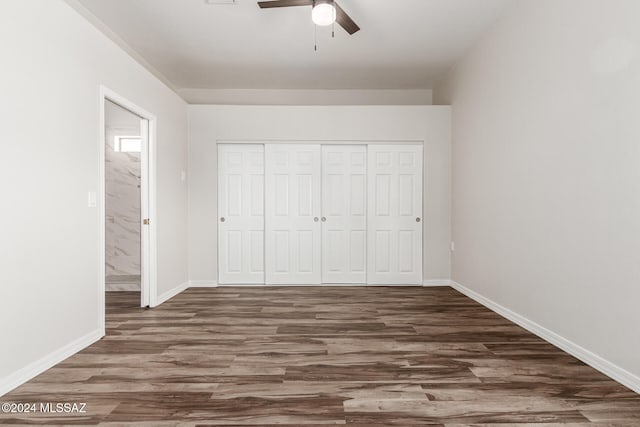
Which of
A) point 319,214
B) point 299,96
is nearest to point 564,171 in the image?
point 319,214

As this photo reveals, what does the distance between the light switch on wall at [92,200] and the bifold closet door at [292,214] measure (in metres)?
2.56

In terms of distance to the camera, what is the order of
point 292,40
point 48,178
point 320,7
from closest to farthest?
point 48,178, point 320,7, point 292,40

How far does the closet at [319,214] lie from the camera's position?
550 cm

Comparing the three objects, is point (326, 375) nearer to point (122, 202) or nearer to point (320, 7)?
point (320, 7)

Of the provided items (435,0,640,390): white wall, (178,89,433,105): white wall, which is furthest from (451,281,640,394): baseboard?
(178,89,433,105): white wall

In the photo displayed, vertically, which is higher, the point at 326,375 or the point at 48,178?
the point at 48,178

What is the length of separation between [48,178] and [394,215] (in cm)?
419

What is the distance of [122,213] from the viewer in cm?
536

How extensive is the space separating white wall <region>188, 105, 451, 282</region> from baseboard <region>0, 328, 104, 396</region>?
2.40 metres

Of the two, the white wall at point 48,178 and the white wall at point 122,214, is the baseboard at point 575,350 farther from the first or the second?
the white wall at point 122,214

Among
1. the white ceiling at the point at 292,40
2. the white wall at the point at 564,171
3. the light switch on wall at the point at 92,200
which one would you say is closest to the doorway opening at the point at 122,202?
the white ceiling at the point at 292,40

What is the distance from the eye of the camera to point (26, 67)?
2.44 meters

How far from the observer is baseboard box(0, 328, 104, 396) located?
7.39 ft

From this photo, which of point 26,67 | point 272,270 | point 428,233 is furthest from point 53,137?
point 428,233
